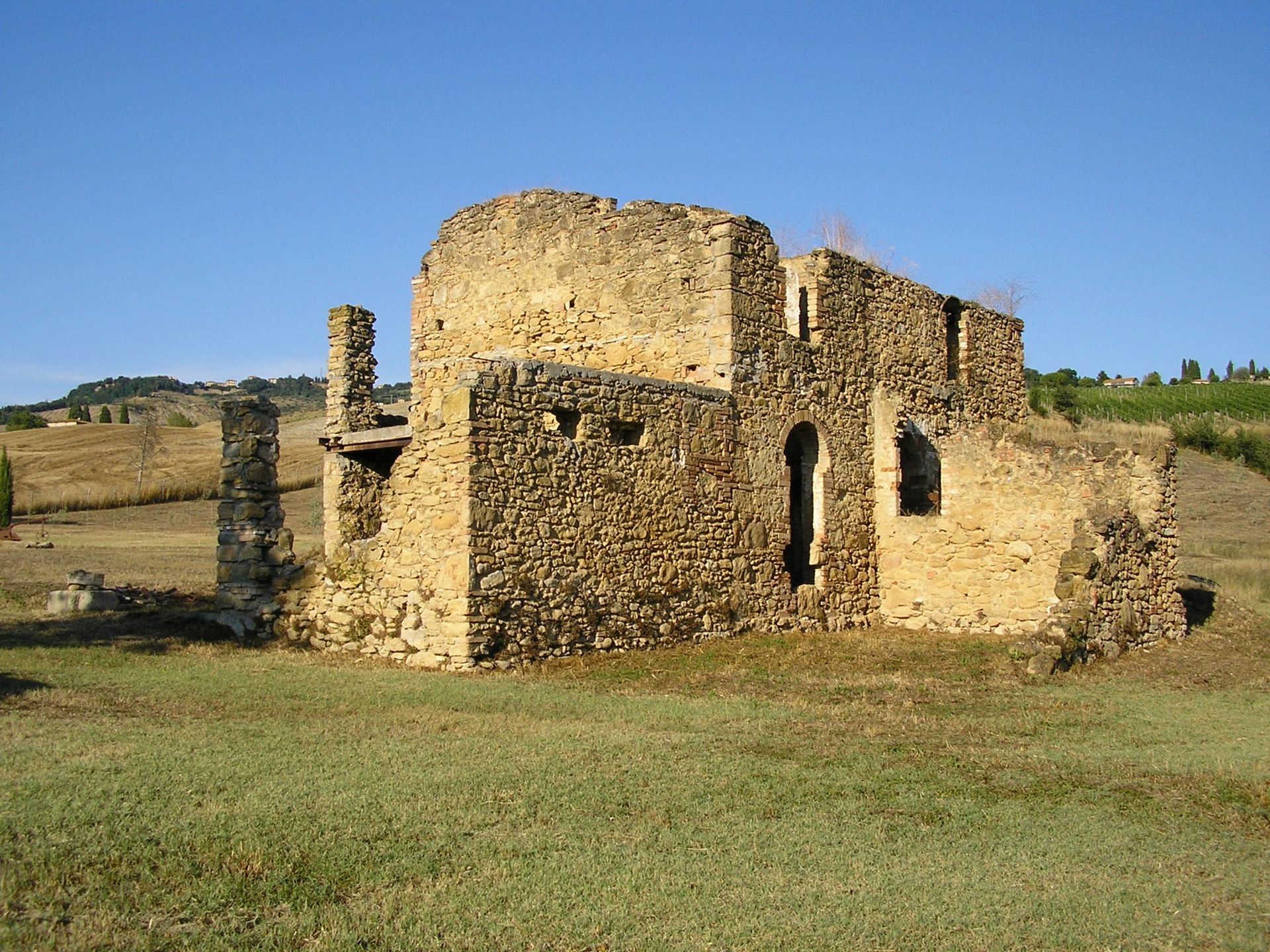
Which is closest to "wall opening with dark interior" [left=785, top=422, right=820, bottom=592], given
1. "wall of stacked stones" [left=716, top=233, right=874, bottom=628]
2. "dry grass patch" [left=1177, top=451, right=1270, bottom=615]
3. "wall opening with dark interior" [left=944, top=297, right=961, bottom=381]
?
"wall of stacked stones" [left=716, top=233, right=874, bottom=628]

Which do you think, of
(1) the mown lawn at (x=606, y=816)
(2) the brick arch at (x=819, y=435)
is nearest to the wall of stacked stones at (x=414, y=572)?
(1) the mown lawn at (x=606, y=816)

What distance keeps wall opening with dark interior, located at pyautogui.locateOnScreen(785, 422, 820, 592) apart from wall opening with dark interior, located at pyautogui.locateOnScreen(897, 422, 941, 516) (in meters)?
2.35

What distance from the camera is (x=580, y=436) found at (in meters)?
13.9

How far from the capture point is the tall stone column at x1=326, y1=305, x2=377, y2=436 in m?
16.2

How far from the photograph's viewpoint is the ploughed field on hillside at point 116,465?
157 ft

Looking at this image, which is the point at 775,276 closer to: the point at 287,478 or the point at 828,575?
the point at 828,575

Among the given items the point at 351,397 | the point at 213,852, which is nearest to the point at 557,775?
the point at 213,852

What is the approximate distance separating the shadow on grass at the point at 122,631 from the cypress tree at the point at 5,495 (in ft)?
86.6

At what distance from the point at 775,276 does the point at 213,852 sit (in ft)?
42.0

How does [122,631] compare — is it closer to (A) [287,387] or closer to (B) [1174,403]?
(B) [1174,403]

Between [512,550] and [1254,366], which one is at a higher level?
[1254,366]

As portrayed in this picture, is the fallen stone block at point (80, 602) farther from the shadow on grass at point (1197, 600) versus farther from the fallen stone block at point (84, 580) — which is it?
the shadow on grass at point (1197, 600)

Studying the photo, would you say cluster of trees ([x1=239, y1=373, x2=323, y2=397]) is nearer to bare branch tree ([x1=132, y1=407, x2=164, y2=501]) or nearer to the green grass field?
bare branch tree ([x1=132, y1=407, x2=164, y2=501])

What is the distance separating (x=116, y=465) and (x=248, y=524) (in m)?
46.8
